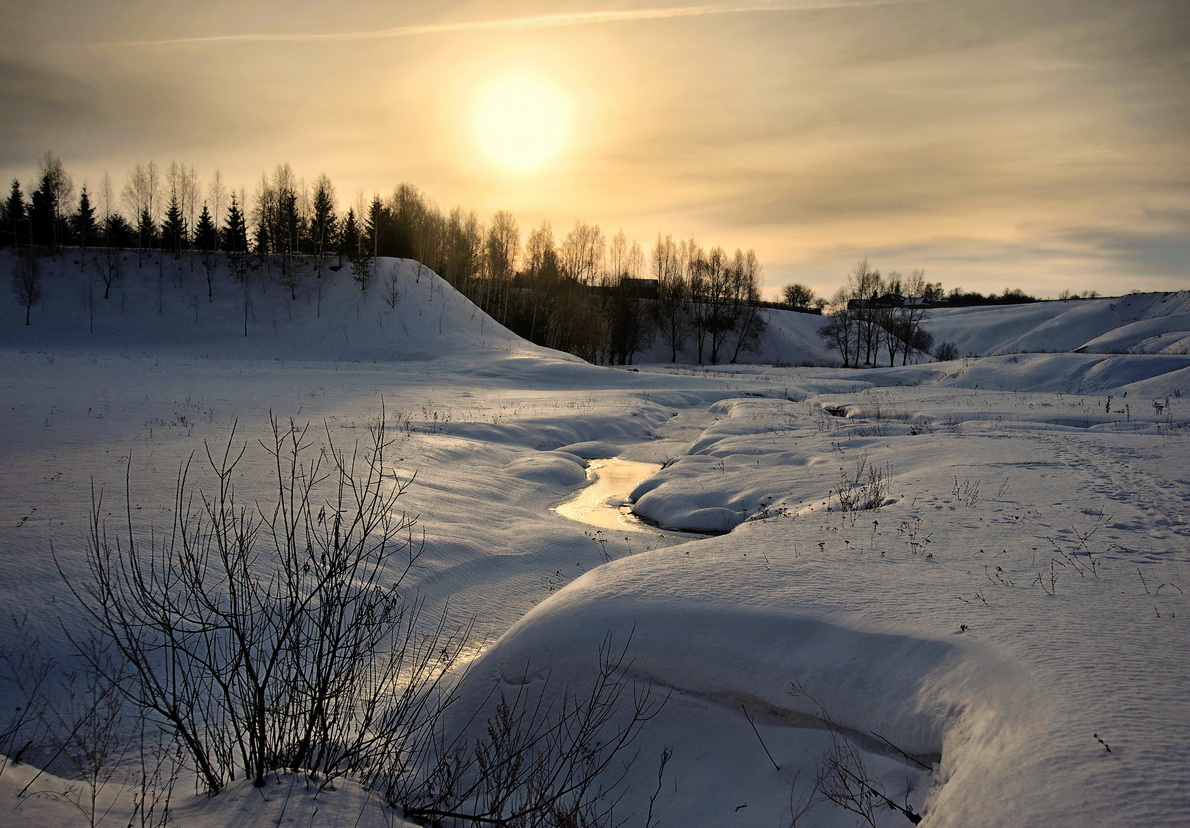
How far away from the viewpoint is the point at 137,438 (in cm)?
1194

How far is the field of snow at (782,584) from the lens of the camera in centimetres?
340

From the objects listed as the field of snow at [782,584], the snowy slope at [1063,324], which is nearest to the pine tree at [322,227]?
the field of snow at [782,584]

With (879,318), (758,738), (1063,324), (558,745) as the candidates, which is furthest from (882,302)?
(558,745)

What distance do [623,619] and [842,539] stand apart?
125 inches

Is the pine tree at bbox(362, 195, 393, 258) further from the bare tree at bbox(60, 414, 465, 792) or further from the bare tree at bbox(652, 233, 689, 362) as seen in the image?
the bare tree at bbox(60, 414, 465, 792)

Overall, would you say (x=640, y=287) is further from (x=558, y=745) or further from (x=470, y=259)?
(x=558, y=745)

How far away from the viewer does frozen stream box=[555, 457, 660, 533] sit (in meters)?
11.5

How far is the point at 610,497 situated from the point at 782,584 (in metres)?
7.65

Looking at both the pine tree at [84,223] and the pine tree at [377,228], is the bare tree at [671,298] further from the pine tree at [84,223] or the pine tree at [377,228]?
the pine tree at [84,223]

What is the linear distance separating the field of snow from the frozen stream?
0.35m

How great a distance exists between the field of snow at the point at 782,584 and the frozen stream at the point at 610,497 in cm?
35

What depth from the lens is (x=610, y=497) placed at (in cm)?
1338

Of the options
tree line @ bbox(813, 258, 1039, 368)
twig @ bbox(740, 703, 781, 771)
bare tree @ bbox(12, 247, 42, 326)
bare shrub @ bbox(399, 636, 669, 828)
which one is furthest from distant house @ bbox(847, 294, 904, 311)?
bare tree @ bbox(12, 247, 42, 326)

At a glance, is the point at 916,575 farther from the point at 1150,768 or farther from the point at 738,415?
the point at 738,415
